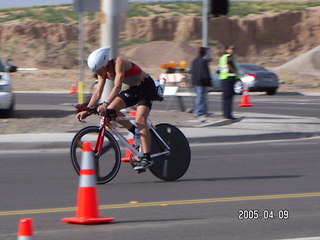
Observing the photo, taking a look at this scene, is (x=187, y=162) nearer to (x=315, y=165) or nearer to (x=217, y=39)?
(x=315, y=165)

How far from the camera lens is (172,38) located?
75.6 meters

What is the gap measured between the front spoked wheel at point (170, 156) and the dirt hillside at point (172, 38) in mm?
53143

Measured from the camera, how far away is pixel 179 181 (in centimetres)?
1088

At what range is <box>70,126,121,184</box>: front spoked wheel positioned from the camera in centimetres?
1027

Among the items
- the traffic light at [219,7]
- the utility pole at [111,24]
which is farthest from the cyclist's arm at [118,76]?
the traffic light at [219,7]

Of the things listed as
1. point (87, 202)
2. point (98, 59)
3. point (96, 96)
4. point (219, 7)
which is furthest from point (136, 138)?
point (219, 7)

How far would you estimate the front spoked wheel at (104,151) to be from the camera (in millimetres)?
10266

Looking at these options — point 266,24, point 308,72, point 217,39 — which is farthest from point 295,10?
point 308,72

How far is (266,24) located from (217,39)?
16.4ft

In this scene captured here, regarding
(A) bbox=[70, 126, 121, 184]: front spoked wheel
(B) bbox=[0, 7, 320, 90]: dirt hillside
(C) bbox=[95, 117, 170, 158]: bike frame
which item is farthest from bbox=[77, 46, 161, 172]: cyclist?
(B) bbox=[0, 7, 320, 90]: dirt hillside

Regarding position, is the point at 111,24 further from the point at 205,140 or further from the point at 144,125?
the point at 144,125

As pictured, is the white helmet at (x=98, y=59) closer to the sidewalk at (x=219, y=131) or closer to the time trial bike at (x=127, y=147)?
the time trial bike at (x=127, y=147)

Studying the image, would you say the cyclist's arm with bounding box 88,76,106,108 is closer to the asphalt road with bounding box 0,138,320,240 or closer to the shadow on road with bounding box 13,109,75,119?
the asphalt road with bounding box 0,138,320,240

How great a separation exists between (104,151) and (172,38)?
216ft
